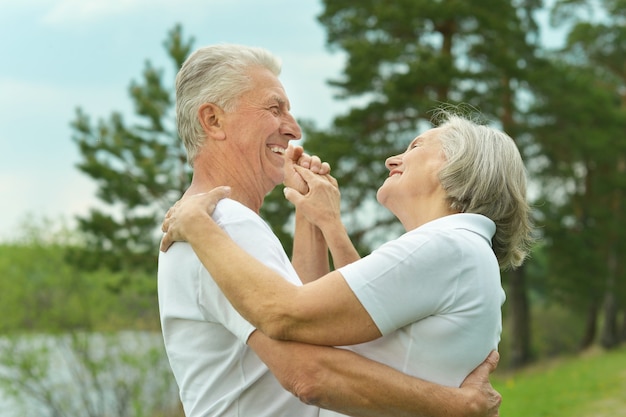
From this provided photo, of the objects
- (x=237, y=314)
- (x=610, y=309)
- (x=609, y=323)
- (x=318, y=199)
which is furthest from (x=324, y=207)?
(x=609, y=323)

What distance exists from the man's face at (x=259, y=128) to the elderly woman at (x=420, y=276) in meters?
0.28

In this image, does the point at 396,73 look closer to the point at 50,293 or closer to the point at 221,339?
the point at 50,293

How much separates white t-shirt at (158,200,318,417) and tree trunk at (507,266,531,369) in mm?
23745

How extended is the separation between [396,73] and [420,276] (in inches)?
659

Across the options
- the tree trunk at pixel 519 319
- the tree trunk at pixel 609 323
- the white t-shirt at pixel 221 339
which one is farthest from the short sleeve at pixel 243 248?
the tree trunk at pixel 609 323

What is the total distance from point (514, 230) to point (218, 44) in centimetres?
95

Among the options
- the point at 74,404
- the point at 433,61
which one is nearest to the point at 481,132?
the point at 433,61

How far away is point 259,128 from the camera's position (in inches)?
95.9

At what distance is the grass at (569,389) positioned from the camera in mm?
17750

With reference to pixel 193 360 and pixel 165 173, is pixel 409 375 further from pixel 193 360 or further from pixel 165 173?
pixel 165 173

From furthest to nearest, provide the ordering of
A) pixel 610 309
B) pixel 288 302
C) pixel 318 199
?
pixel 610 309
pixel 318 199
pixel 288 302

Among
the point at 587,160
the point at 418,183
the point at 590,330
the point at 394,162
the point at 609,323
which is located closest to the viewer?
the point at 418,183

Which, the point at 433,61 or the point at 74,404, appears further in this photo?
the point at 74,404

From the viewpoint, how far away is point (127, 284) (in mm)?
20797
